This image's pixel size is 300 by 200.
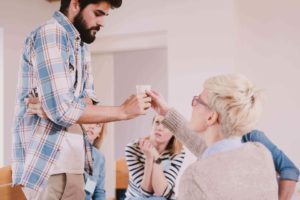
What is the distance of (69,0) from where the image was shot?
1.61 meters

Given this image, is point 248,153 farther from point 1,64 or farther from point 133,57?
point 133,57

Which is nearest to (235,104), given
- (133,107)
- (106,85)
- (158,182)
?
(133,107)

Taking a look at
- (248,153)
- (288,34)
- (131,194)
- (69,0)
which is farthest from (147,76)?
(248,153)

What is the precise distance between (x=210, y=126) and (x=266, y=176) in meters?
0.27

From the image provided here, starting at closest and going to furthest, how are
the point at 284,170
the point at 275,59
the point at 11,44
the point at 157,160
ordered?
the point at 284,170 → the point at 157,160 → the point at 275,59 → the point at 11,44

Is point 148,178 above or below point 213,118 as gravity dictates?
below

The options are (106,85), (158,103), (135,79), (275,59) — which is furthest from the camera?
(135,79)

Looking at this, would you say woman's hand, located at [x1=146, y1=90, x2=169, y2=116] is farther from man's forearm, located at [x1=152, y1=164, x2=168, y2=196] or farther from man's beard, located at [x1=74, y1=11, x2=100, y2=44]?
man's forearm, located at [x1=152, y1=164, x2=168, y2=196]

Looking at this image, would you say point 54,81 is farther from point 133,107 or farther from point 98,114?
point 133,107

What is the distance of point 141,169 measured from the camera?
107 inches

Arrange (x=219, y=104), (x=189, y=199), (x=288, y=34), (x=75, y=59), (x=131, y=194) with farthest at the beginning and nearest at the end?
(x=288, y=34) < (x=131, y=194) < (x=75, y=59) < (x=219, y=104) < (x=189, y=199)

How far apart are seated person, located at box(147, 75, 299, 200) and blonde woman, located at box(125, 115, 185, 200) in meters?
0.95

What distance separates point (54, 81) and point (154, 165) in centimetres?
135

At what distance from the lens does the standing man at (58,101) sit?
1.43 meters
